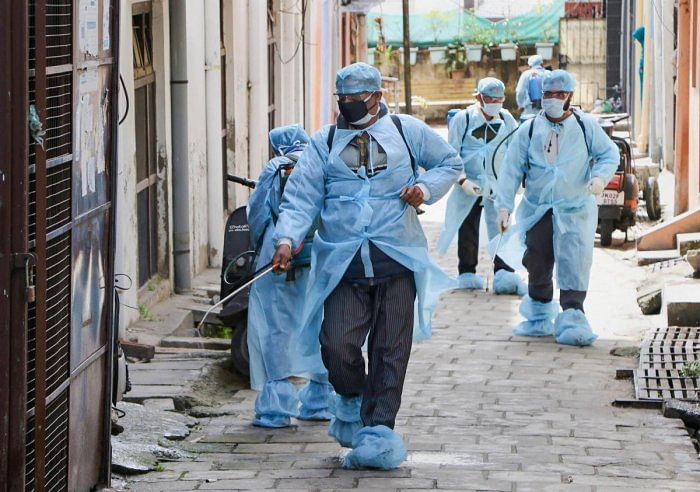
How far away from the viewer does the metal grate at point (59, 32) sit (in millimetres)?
4773

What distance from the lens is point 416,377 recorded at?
29.9 feet

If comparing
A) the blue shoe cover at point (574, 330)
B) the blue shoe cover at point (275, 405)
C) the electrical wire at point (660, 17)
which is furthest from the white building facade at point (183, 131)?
the electrical wire at point (660, 17)

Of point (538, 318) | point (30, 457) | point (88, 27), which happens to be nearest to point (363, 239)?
point (88, 27)

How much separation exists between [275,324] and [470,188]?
17.2 ft

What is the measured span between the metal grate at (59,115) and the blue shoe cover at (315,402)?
9.61 feet

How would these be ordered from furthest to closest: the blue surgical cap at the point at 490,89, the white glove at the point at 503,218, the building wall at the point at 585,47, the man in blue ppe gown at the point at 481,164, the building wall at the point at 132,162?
the building wall at the point at 585,47
the man in blue ppe gown at the point at 481,164
the blue surgical cap at the point at 490,89
the white glove at the point at 503,218
the building wall at the point at 132,162

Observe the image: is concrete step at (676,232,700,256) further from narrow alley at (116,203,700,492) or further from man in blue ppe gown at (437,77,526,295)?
narrow alley at (116,203,700,492)

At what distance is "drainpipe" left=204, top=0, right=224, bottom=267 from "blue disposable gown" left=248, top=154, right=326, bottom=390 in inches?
207

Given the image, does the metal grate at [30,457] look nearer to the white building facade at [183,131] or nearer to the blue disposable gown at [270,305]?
the blue disposable gown at [270,305]

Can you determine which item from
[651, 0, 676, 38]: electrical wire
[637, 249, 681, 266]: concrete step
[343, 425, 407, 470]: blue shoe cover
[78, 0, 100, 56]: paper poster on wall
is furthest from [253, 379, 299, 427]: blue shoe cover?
[651, 0, 676, 38]: electrical wire

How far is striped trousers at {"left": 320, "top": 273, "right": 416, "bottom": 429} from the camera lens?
6.59 m

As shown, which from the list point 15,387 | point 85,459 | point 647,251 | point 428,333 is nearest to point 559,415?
point 428,333

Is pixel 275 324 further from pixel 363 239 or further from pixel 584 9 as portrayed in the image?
pixel 584 9

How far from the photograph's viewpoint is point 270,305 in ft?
25.0
